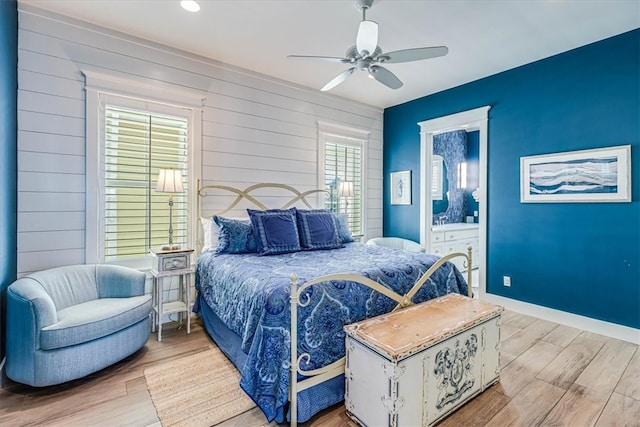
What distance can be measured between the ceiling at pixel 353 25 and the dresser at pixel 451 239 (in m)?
2.61

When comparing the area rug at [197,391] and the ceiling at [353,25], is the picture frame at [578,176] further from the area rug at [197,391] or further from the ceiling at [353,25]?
the area rug at [197,391]

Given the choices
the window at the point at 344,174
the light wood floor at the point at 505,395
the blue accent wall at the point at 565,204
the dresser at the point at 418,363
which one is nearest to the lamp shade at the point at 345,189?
the window at the point at 344,174

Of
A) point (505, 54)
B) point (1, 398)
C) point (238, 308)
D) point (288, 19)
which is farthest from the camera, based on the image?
point (505, 54)

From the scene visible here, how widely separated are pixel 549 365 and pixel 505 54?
127 inches

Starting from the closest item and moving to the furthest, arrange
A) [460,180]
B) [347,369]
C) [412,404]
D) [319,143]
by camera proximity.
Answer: [412,404] < [347,369] < [319,143] < [460,180]

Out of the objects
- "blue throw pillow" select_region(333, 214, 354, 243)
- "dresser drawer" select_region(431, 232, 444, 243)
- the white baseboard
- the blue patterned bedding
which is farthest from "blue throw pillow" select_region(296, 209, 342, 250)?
the white baseboard

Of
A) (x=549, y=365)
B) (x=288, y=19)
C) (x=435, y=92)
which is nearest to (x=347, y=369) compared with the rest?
(x=549, y=365)

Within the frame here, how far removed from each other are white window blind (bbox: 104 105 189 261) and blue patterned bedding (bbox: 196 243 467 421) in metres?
0.76

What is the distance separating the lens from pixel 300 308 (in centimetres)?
191

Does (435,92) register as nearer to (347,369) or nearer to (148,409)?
(347,369)

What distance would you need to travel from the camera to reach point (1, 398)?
2111mm

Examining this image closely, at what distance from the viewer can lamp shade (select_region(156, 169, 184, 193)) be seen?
9.90 feet

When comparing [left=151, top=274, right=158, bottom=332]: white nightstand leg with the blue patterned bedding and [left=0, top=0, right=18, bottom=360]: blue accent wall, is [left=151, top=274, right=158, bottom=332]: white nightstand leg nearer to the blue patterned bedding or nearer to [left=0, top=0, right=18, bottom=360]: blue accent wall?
the blue patterned bedding

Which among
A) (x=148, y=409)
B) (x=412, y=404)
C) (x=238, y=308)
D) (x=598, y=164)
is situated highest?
(x=598, y=164)
